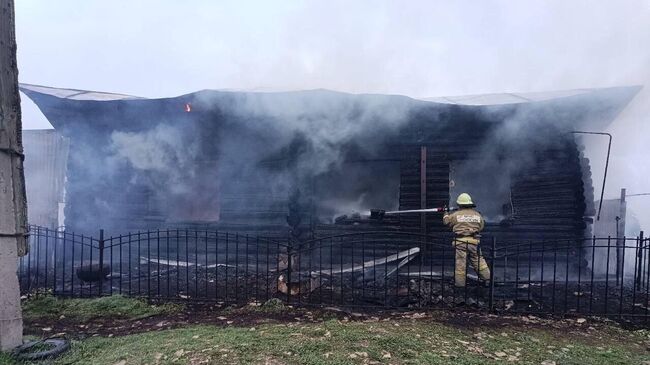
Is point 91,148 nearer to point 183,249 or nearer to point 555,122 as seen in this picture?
point 183,249

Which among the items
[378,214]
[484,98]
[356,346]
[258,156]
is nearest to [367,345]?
[356,346]

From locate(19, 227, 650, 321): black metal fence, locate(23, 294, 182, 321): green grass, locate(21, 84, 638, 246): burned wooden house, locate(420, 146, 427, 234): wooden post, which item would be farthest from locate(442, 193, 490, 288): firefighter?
locate(23, 294, 182, 321): green grass

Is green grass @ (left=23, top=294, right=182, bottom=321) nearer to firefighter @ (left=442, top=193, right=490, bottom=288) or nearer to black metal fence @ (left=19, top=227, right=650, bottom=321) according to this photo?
black metal fence @ (left=19, top=227, right=650, bottom=321)

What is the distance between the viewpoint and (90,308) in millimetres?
6273

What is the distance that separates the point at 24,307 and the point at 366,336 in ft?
16.9

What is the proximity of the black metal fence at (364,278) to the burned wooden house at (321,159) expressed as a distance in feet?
2.45

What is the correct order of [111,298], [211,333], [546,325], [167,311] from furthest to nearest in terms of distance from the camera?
[111,298]
[167,311]
[546,325]
[211,333]

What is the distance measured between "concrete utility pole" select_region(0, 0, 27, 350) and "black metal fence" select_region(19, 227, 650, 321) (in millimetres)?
1430

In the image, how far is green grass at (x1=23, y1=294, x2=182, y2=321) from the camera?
6.08 metres

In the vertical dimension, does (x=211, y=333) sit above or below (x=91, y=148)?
below

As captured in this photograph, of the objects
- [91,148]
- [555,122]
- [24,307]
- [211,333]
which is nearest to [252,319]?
[211,333]

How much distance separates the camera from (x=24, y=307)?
20.9ft

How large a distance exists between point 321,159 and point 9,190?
20.9ft

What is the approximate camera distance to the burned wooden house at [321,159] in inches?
350
